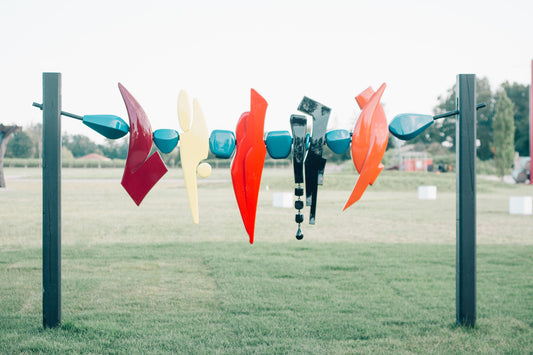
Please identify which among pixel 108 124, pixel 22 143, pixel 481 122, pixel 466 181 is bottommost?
pixel 466 181

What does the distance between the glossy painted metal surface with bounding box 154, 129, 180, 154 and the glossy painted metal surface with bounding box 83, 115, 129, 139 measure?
255 millimetres

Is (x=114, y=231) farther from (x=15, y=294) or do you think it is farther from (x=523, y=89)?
(x=523, y=89)

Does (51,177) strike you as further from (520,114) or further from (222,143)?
(520,114)

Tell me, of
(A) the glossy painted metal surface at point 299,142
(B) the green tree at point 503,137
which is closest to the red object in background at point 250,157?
(A) the glossy painted metal surface at point 299,142

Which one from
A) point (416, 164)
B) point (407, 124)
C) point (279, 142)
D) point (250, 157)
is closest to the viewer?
point (250, 157)

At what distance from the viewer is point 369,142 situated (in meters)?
3.67

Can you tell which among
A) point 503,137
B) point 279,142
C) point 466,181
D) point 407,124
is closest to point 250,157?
point 279,142

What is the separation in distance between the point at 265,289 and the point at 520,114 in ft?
212

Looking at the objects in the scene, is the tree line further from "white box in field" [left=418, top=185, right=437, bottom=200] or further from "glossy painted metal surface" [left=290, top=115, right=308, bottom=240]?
"glossy painted metal surface" [left=290, top=115, right=308, bottom=240]

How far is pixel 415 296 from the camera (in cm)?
580

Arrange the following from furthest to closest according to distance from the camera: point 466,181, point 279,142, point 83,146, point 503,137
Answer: point 503,137, point 83,146, point 466,181, point 279,142

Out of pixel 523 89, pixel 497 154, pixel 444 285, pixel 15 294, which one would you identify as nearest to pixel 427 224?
pixel 444 285

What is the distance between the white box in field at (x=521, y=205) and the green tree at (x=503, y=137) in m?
34.1

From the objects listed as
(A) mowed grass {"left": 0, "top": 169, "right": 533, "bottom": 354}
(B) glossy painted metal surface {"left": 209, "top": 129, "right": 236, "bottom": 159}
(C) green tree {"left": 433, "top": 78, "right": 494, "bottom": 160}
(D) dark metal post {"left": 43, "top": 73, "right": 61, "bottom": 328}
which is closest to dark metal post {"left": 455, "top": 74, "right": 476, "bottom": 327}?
(A) mowed grass {"left": 0, "top": 169, "right": 533, "bottom": 354}
